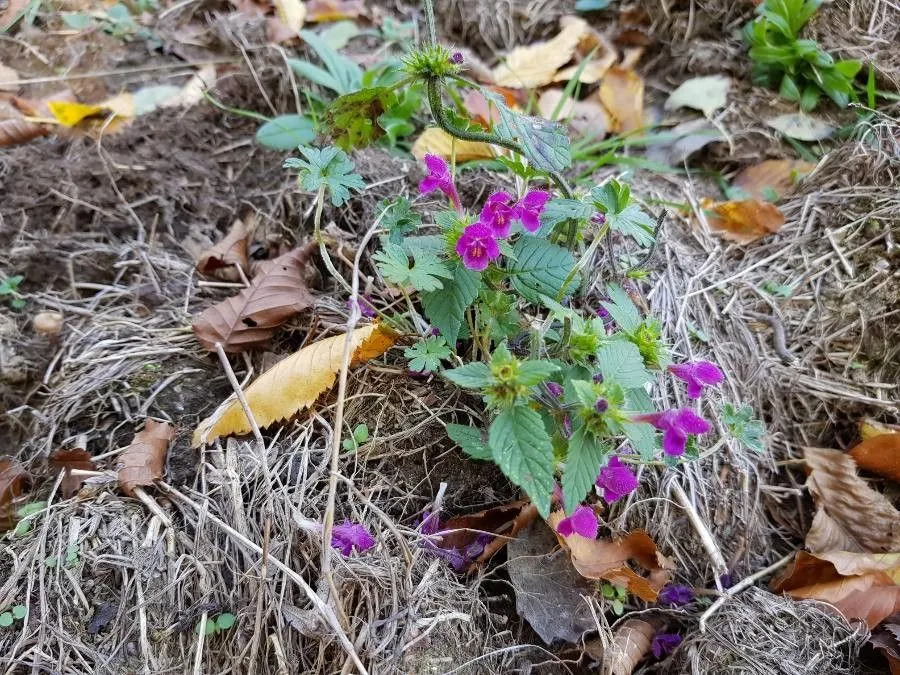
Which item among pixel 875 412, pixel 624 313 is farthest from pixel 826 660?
Answer: pixel 624 313

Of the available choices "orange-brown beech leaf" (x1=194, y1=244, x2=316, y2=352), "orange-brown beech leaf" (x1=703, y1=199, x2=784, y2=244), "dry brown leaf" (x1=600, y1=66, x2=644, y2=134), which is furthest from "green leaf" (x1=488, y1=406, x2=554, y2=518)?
"dry brown leaf" (x1=600, y1=66, x2=644, y2=134)

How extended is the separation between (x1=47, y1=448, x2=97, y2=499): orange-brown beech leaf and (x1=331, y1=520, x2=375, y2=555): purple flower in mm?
642

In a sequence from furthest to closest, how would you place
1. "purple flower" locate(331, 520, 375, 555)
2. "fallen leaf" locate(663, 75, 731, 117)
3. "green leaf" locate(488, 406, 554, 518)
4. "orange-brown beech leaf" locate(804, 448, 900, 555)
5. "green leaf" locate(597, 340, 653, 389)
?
"fallen leaf" locate(663, 75, 731, 117)
"orange-brown beech leaf" locate(804, 448, 900, 555)
"purple flower" locate(331, 520, 375, 555)
"green leaf" locate(597, 340, 653, 389)
"green leaf" locate(488, 406, 554, 518)

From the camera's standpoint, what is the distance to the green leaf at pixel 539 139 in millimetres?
1330

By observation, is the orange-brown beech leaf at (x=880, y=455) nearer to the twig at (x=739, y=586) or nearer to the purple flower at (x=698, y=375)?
the twig at (x=739, y=586)

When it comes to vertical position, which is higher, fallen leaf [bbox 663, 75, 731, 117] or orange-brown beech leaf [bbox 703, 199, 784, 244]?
fallen leaf [bbox 663, 75, 731, 117]

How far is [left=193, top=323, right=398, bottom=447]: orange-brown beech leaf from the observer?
154 centimetres

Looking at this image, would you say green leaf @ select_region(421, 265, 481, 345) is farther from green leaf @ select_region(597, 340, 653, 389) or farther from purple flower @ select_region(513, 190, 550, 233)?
green leaf @ select_region(597, 340, 653, 389)

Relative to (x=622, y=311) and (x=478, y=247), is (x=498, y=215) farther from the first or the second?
(x=622, y=311)

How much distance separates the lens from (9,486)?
1.54 meters

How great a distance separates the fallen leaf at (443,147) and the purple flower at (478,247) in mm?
883

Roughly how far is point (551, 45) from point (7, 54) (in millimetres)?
2167

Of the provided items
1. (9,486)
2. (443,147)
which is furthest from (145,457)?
(443,147)

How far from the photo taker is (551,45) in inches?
105
